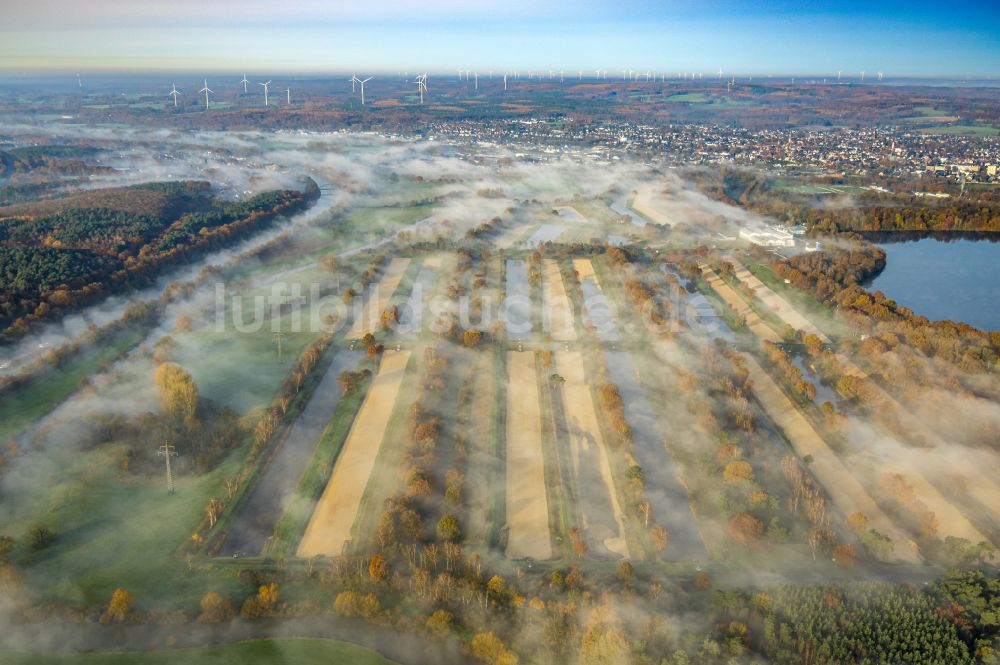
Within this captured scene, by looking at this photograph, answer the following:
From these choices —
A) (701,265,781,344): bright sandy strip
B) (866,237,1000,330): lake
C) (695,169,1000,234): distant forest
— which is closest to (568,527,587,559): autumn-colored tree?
(701,265,781,344): bright sandy strip

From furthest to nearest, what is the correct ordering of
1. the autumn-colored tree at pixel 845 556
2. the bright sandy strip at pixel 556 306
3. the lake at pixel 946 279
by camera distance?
the lake at pixel 946 279, the bright sandy strip at pixel 556 306, the autumn-colored tree at pixel 845 556

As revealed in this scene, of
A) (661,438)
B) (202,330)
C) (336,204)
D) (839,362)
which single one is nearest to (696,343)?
(839,362)

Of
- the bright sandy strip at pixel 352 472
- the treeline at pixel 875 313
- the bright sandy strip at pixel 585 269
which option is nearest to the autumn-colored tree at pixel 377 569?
the bright sandy strip at pixel 352 472

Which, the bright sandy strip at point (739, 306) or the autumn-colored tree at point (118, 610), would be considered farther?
the bright sandy strip at point (739, 306)

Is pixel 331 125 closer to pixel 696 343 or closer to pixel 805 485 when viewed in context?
pixel 696 343

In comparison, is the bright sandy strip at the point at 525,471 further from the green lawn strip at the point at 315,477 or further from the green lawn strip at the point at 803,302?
the green lawn strip at the point at 803,302

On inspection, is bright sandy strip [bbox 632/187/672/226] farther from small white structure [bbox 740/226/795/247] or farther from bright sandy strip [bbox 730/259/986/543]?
bright sandy strip [bbox 730/259/986/543]
